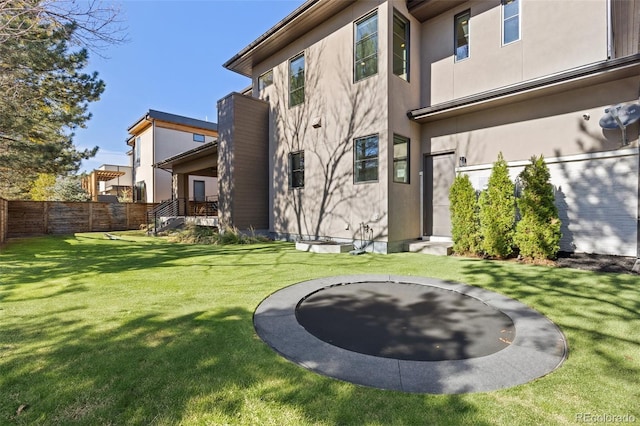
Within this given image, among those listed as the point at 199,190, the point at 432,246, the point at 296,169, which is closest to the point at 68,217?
the point at 199,190

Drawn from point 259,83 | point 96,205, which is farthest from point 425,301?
point 96,205

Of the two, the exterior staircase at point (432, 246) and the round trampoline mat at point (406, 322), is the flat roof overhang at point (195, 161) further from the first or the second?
the round trampoline mat at point (406, 322)

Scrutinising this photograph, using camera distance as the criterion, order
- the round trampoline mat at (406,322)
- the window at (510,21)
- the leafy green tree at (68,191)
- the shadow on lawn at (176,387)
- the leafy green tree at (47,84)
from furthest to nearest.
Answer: the leafy green tree at (68,191)
the window at (510,21)
the leafy green tree at (47,84)
the round trampoline mat at (406,322)
the shadow on lawn at (176,387)

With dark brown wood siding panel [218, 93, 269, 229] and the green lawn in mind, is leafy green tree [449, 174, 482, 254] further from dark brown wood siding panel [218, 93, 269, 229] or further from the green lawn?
dark brown wood siding panel [218, 93, 269, 229]

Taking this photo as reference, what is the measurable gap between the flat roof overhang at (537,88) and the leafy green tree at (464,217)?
1.91 m

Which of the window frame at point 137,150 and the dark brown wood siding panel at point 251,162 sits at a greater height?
the window frame at point 137,150

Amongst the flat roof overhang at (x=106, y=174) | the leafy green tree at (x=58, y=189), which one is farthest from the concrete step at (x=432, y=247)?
the leafy green tree at (x=58, y=189)

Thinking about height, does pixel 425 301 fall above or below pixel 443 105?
below

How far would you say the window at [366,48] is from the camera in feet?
26.4

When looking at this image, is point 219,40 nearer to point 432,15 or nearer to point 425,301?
point 432,15

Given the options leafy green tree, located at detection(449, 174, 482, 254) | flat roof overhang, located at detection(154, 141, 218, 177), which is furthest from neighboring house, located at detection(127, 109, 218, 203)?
leafy green tree, located at detection(449, 174, 482, 254)

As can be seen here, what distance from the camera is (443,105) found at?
782 centimetres

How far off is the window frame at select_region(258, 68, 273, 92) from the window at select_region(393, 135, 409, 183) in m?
6.41

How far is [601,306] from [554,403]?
2.61 m
